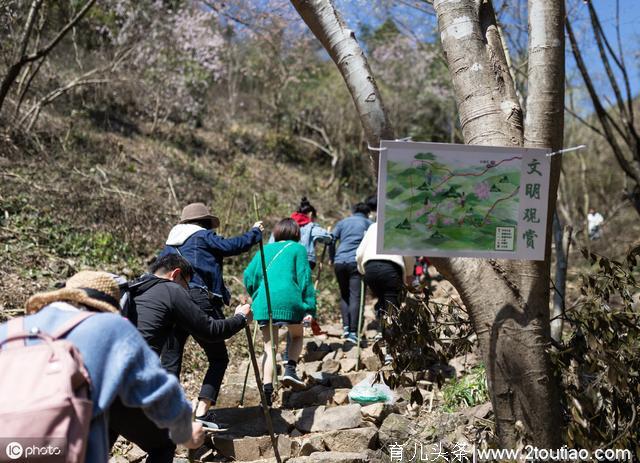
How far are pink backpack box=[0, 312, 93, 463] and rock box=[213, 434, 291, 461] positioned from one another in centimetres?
275

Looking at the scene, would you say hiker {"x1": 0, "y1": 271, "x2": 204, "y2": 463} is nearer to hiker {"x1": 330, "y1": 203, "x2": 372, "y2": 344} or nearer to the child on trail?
hiker {"x1": 330, "y1": 203, "x2": 372, "y2": 344}

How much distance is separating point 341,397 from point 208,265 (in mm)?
1908

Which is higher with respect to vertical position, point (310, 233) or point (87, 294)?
point (310, 233)

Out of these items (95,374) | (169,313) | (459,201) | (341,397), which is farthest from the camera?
(341,397)

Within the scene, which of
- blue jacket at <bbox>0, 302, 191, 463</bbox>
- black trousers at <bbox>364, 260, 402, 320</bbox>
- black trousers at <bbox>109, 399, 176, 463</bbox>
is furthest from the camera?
black trousers at <bbox>364, 260, 402, 320</bbox>

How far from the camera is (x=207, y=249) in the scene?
17.3 feet

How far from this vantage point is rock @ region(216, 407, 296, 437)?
17.8 feet

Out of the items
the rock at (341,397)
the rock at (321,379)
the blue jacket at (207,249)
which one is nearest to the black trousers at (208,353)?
the blue jacket at (207,249)

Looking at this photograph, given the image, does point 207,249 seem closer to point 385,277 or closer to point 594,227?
point 385,277

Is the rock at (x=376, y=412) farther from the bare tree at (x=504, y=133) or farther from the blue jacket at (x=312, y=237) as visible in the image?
the blue jacket at (x=312, y=237)

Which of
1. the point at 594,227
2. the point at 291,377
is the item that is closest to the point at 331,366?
the point at 291,377

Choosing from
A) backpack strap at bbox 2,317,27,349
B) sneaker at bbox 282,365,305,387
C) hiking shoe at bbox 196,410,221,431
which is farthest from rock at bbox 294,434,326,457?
backpack strap at bbox 2,317,27,349

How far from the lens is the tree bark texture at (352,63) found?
3.61 metres

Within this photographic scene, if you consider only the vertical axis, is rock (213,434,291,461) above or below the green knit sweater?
below
